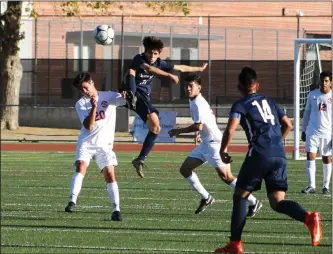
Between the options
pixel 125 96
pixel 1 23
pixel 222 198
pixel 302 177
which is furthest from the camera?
pixel 1 23

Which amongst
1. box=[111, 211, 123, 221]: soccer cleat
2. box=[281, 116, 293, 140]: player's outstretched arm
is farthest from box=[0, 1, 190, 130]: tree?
box=[281, 116, 293, 140]: player's outstretched arm

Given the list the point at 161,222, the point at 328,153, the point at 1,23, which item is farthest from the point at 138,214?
the point at 1,23

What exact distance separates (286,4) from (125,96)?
36.2 metres

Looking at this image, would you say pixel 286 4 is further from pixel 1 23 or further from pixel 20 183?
pixel 20 183

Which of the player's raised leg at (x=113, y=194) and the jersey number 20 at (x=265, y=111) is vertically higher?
the jersey number 20 at (x=265, y=111)

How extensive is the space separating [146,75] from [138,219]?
2.97 m

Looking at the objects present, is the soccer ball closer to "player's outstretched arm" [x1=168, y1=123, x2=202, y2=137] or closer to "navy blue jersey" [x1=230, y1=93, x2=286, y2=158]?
"player's outstretched arm" [x1=168, y1=123, x2=202, y2=137]

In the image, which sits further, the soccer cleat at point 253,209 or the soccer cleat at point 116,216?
the soccer cleat at point 253,209

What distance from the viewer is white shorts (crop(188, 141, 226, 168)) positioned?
1401 cm

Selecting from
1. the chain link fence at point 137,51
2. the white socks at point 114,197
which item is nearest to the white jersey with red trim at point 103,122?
the white socks at point 114,197

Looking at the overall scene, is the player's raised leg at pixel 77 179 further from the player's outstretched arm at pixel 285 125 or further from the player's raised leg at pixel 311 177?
the player's raised leg at pixel 311 177

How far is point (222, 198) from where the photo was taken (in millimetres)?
16094

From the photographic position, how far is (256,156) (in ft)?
34.3

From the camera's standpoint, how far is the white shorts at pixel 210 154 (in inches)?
551
